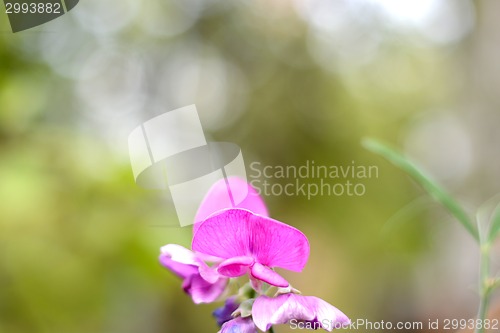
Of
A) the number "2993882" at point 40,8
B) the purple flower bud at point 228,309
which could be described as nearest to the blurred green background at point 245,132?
the number "2993882" at point 40,8

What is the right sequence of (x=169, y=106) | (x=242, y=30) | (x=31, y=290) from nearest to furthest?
(x=31, y=290), (x=169, y=106), (x=242, y=30)

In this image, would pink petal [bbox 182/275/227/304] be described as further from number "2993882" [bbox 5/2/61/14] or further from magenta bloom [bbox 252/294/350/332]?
number "2993882" [bbox 5/2/61/14]

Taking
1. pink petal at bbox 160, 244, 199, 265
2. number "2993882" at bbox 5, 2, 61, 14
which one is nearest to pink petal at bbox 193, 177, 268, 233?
pink petal at bbox 160, 244, 199, 265

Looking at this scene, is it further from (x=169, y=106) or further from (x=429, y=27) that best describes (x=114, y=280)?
(x=429, y=27)

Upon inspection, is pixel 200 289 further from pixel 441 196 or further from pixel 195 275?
pixel 441 196

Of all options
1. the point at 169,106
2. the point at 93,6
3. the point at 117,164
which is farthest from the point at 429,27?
the point at 117,164

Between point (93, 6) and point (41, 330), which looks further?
point (93, 6)

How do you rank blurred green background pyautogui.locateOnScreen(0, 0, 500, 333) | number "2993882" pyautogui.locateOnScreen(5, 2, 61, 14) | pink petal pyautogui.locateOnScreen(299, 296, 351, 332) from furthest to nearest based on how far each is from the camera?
blurred green background pyautogui.locateOnScreen(0, 0, 500, 333), number "2993882" pyautogui.locateOnScreen(5, 2, 61, 14), pink petal pyautogui.locateOnScreen(299, 296, 351, 332)
